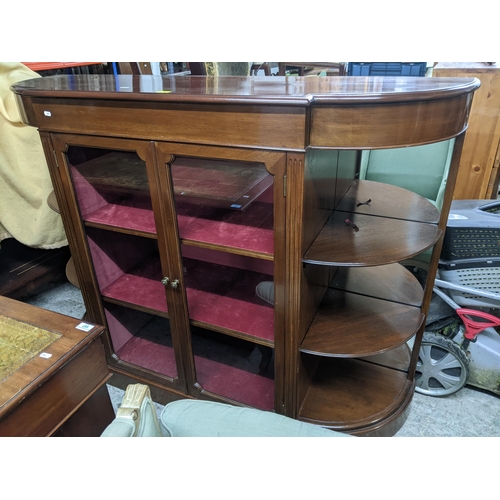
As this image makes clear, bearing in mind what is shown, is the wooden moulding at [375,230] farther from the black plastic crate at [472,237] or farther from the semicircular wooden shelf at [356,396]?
the semicircular wooden shelf at [356,396]

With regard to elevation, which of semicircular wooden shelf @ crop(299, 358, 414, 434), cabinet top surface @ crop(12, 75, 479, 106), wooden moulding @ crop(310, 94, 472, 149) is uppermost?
cabinet top surface @ crop(12, 75, 479, 106)

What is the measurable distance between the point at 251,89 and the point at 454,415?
57.8 inches

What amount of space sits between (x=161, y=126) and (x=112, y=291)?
809mm

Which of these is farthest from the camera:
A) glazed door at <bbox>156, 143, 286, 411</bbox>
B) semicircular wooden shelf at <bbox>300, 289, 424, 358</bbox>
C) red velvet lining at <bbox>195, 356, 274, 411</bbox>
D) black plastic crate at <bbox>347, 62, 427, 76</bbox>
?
black plastic crate at <bbox>347, 62, 427, 76</bbox>

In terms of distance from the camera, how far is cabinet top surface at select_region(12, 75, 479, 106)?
0.93m

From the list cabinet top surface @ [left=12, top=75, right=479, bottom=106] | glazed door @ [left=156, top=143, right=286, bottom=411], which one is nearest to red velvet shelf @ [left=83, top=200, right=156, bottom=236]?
glazed door @ [left=156, top=143, right=286, bottom=411]

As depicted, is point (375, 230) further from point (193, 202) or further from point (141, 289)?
point (141, 289)

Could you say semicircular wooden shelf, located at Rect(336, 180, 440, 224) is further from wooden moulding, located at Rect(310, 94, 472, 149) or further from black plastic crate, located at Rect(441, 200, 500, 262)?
wooden moulding, located at Rect(310, 94, 472, 149)

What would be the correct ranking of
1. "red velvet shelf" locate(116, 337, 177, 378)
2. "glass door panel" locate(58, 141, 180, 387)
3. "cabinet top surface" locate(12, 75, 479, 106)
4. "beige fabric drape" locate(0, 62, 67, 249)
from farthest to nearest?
"beige fabric drape" locate(0, 62, 67, 249) < "red velvet shelf" locate(116, 337, 177, 378) < "glass door panel" locate(58, 141, 180, 387) < "cabinet top surface" locate(12, 75, 479, 106)

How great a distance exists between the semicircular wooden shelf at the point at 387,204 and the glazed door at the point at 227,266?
437mm

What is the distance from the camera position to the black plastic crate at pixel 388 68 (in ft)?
7.35

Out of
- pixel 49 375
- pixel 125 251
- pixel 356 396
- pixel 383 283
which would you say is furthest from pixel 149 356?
pixel 383 283

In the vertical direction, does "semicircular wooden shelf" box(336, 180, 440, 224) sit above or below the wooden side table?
above

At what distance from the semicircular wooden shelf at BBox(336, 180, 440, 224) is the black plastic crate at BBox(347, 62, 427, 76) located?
0.98 metres
